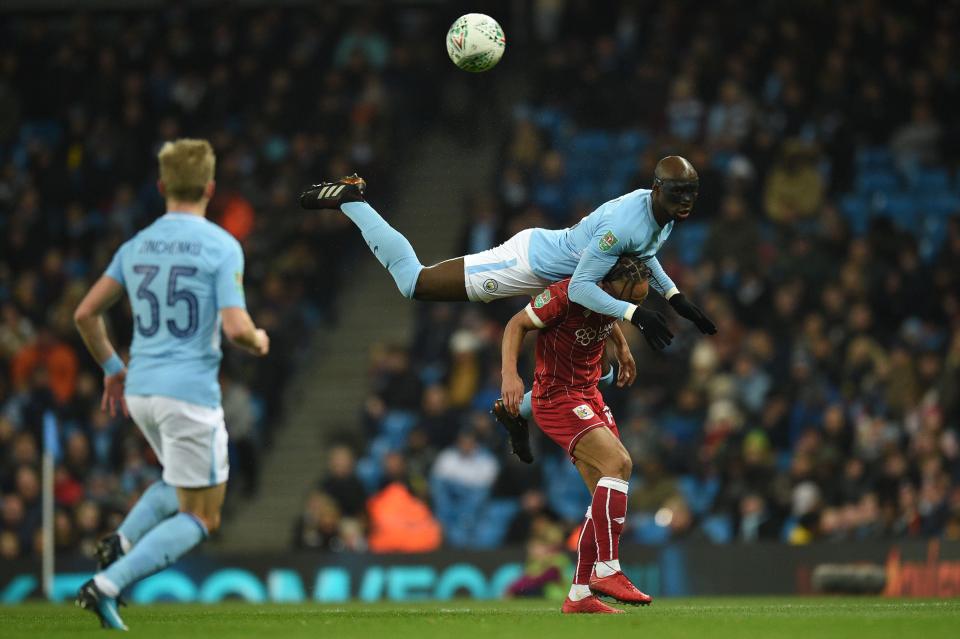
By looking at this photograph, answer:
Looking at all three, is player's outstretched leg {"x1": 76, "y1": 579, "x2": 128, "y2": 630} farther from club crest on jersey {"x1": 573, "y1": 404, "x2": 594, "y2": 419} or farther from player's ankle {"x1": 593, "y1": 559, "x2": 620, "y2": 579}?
club crest on jersey {"x1": 573, "y1": 404, "x2": 594, "y2": 419}

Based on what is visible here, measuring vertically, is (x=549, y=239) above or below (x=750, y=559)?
above

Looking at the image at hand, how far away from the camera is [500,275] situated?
381 inches

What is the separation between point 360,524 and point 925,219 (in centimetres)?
752

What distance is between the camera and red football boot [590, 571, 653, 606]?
870 centimetres

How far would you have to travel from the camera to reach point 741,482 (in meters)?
14.9

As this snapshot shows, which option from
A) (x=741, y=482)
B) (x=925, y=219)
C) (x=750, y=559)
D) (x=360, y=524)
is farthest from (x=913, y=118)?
(x=360, y=524)

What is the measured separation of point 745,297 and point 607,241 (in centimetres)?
835

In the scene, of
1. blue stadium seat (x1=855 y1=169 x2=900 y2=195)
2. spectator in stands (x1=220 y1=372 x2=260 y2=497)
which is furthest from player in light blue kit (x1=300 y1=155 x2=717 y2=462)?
blue stadium seat (x1=855 y1=169 x2=900 y2=195)

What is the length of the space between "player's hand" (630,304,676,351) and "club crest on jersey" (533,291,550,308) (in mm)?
619

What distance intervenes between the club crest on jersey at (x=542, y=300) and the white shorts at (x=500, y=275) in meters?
0.62

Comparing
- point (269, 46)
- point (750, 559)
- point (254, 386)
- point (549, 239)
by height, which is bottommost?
point (750, 559)

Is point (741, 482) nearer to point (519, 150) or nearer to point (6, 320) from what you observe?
point (519, 150)

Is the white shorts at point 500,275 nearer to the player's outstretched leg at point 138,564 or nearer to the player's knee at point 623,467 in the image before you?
the player's knee at point 623,467

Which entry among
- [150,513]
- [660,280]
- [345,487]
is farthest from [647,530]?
[150,513]
